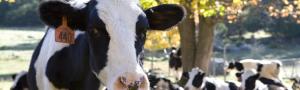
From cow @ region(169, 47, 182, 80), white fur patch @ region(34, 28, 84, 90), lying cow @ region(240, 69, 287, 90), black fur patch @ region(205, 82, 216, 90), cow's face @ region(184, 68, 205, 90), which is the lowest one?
cow @ region(169, 47, 182, 80)

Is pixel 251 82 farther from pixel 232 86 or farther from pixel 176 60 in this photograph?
pixel 176 60

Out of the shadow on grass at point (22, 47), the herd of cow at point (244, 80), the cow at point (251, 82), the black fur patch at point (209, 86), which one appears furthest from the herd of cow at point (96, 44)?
the shadow on grass at point (22, 47)

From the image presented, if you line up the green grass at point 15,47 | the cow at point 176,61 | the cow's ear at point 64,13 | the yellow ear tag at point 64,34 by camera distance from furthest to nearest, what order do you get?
the green grass at point 15,47, the cow at point 176,61, the yellow ear tag at point 64,34, the cow's ear at point 64,13

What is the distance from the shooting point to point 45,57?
5520mm

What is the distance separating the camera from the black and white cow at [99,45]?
4.24m

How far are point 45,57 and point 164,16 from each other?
115cm

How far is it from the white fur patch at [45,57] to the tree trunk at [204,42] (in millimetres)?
14828

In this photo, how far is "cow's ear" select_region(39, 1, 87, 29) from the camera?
4.66 metres

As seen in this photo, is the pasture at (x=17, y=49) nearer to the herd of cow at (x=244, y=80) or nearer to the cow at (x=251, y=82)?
the herd of cow at (x=244, y=80)

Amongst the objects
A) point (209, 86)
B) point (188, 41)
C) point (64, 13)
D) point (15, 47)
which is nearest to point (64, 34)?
point (64, 13)

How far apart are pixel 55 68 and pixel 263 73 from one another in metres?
11.4

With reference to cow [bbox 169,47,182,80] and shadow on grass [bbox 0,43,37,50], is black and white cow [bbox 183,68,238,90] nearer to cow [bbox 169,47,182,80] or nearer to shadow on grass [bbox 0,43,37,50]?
cow [bbox 169,47,182,80]

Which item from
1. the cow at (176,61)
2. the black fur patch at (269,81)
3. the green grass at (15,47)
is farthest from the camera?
the green grass at (15,47)

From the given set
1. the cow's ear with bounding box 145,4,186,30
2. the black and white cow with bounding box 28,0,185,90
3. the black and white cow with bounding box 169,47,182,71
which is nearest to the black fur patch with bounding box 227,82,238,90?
the black and white cow with bounding box 28,0,185,90
